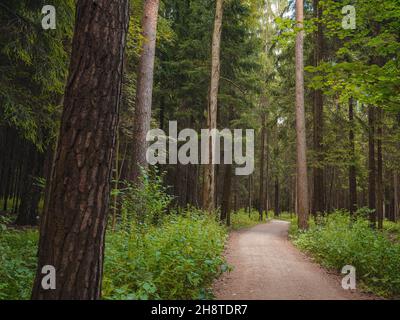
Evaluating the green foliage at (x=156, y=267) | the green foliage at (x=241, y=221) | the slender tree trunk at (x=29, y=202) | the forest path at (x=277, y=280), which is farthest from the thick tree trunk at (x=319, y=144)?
the slender tree trunk at (x=29, y=202)

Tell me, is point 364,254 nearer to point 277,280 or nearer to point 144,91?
point 277,280

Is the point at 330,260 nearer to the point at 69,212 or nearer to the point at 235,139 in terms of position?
the point at 69,212

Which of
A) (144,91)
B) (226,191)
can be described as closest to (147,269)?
(144,91)

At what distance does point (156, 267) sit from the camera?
596 cm

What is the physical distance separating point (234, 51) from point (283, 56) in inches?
130

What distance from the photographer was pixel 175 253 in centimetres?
640

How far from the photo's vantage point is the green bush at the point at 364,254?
7262 millimetres

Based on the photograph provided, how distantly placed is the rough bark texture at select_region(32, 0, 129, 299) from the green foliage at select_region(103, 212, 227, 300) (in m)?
1.24

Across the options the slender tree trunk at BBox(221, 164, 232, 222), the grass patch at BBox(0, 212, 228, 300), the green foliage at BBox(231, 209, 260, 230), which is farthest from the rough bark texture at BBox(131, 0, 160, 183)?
the green foliage at BBox(231, 209, 260, 230)

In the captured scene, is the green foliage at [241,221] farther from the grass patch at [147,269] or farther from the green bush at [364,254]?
the grass patch at [147,269]

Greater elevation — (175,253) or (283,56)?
(283,56)

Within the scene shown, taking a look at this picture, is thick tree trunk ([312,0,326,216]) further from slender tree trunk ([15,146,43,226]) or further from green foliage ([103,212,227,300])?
slender tree trunk ([15,146,43,226])

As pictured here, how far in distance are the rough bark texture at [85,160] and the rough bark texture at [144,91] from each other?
21.0 feet
